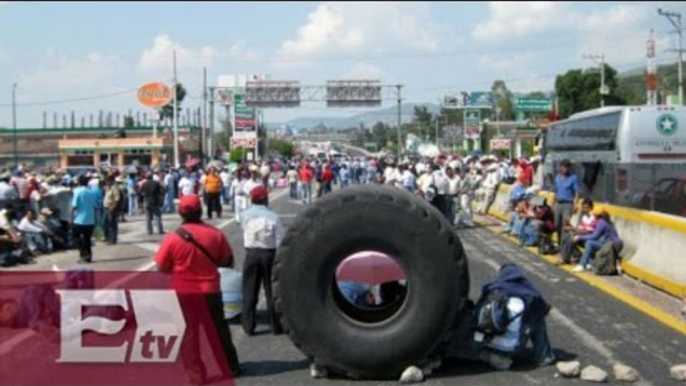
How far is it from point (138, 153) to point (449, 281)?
Result: 91947 millimetres

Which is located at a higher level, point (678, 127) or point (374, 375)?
point (678, 127)

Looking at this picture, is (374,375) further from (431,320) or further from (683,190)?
(683,190)

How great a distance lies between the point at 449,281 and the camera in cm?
749

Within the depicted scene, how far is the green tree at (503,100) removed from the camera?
374 feet

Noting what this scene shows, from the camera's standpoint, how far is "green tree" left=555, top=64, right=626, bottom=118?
3457 inches

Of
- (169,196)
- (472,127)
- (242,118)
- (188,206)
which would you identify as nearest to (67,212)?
(169,196)

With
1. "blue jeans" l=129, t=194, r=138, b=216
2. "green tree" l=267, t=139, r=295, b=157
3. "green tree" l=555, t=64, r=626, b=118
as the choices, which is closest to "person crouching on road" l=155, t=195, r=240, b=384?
"blue jeans" l=129, t=194, r=138, b=216

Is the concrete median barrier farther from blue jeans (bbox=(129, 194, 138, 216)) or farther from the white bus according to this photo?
blue jeans (bbox=(129, 194, 138, 216))

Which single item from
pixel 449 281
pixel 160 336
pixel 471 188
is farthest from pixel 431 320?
pixel 471 188

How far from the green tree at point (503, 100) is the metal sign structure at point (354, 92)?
4183 cm

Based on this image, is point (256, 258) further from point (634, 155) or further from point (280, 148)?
point (280, 148)

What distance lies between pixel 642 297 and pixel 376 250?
5252 mm

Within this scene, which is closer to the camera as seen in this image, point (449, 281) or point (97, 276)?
point (449, 281)

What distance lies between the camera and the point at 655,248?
12805 millimetres
